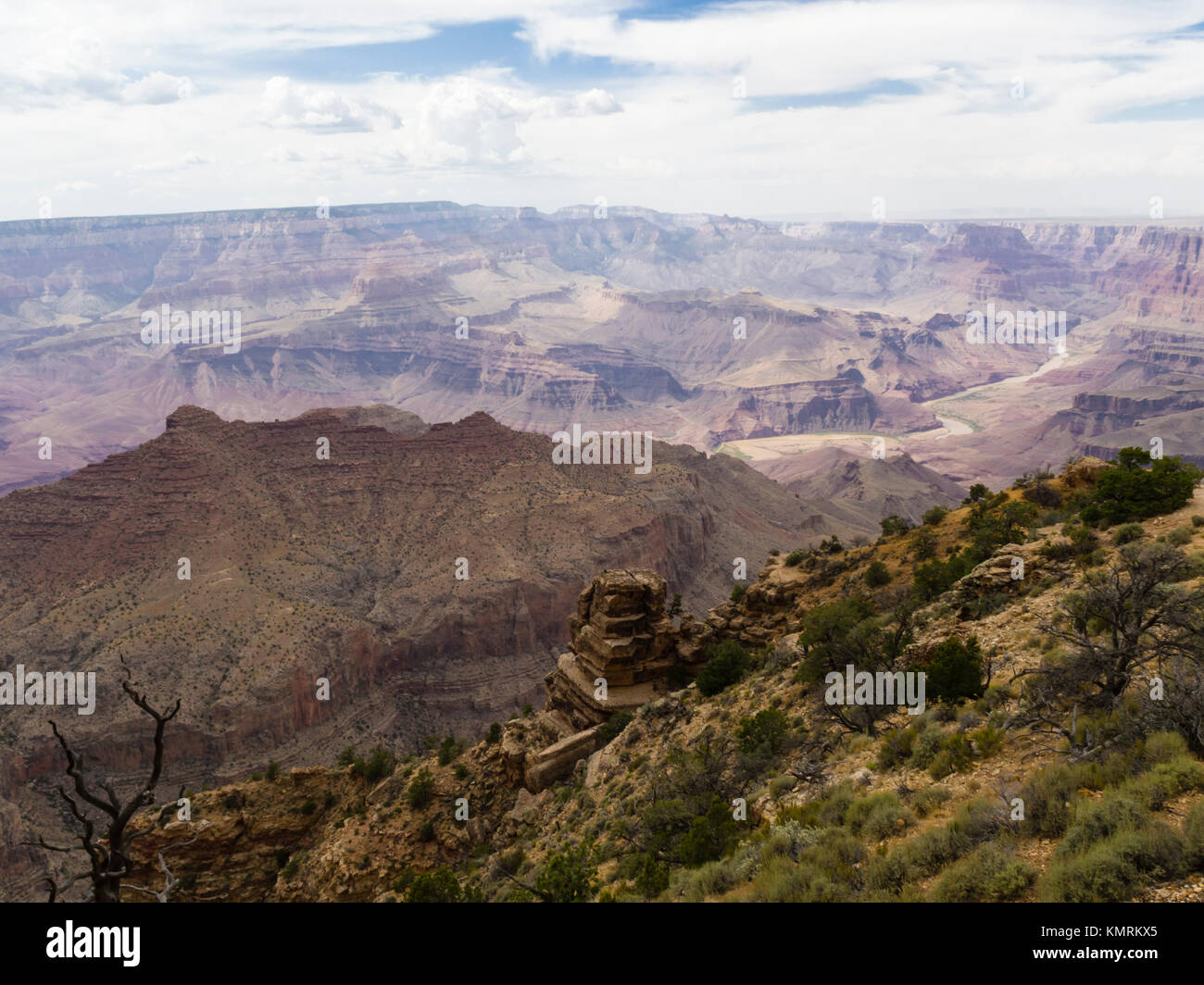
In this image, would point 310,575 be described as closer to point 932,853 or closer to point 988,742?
point 988,742

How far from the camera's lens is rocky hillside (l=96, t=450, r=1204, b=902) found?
10789 mm

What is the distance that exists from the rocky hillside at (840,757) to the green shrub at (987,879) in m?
0.04

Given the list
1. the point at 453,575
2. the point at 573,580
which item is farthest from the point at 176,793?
the point at 573,580

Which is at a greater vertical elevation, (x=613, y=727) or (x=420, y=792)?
(x=613, y=727)

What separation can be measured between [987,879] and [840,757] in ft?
29.3

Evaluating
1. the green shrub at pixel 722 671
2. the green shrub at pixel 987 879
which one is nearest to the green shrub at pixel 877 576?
the green shrub at pixel 722 671

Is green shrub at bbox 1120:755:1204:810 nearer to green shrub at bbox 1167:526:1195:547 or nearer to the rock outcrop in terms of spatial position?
green shrub at bbox 1167:526:1195:547

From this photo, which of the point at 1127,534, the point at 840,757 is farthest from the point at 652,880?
the point at 1127,534

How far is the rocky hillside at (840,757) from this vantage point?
1079 centimetres

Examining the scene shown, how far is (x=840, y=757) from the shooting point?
1830 cm

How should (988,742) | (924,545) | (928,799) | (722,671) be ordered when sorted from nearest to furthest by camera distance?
1. (928,799)
2. (988,742)
3. (722,671)
4. (924,545)

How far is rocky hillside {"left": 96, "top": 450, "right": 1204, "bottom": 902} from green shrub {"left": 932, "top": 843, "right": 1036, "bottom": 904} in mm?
36

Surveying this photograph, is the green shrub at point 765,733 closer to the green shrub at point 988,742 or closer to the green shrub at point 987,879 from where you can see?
the green shrub at point 988,742
